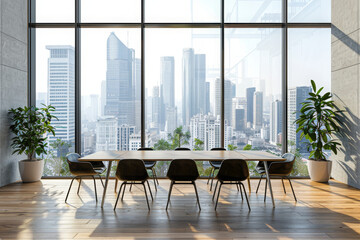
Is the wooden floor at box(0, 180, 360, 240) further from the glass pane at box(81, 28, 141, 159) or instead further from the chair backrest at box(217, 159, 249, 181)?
the glass pane at box(81, 28, 141, 159)

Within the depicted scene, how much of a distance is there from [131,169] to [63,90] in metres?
3.33

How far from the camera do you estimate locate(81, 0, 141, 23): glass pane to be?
6062 millimetres

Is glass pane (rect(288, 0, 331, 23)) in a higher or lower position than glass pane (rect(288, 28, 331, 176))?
higher

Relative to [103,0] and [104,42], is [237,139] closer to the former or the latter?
[104,42]

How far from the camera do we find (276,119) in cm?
607

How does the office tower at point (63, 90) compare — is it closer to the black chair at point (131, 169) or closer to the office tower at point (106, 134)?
the office tower at point (106, 134)

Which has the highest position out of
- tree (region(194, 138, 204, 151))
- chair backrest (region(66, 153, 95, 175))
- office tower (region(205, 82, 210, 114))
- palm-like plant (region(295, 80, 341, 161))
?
office tower (region(205, 82, 210, 114))

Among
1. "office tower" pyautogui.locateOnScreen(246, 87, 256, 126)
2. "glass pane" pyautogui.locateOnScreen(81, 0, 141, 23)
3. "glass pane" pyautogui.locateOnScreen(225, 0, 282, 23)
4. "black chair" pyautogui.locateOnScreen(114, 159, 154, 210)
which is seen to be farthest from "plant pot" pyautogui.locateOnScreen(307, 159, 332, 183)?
"glass pane" pyautogui.locateOnScreen(81, 0, 141, 23)

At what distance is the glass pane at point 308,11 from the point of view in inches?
235

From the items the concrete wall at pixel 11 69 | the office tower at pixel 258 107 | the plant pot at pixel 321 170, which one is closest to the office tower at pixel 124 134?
the concrete wall at pixel 11 69

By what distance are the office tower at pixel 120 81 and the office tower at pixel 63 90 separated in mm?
827

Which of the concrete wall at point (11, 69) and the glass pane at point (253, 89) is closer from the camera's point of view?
the concrete wall at point (11, 69)

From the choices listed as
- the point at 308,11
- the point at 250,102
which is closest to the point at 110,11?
the point at 250,102

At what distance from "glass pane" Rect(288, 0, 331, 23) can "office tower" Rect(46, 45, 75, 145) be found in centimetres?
511
